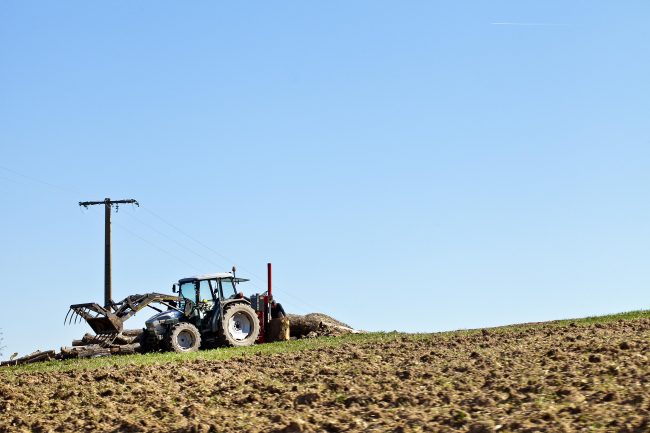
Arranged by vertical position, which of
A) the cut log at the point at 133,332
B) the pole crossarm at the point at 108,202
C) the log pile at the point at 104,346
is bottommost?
the log pile at the point at 104,346

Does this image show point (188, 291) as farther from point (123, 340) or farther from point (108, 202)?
point (108, 202)

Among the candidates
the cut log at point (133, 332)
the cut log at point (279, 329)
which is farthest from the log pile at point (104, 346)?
the cut log at point (279, 329)

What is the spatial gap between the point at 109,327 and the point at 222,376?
1165 cm

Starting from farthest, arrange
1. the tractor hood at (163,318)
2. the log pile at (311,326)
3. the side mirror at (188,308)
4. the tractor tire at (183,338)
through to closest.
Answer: the log pile at (311,326) < the side mirror at (188,308) < the tractor hood at (163,318) < the tractor tire at (183,338)

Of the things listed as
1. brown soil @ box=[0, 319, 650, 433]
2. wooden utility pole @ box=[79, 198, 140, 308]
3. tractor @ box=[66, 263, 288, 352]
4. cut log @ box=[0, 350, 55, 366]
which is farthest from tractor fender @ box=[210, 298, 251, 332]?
wooden utility pole @ box=[79, 198, 140, 308]

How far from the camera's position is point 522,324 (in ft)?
76.3

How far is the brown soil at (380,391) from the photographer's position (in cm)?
996

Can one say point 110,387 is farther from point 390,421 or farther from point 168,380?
point 390,421

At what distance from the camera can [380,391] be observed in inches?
474

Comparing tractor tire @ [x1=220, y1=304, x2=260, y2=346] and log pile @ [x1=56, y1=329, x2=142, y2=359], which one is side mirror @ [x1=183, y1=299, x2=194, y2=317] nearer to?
tractor tire @ [x1=220, y1=304, x2=260, y2=346]

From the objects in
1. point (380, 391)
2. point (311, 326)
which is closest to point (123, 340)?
point (311, 326)

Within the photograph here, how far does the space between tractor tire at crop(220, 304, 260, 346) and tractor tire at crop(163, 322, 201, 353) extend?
32.5 inches

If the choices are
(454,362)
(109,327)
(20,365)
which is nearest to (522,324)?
(454,362)

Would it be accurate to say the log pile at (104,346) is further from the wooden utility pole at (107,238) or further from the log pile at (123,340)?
the wooden utility pole at (107,238)
